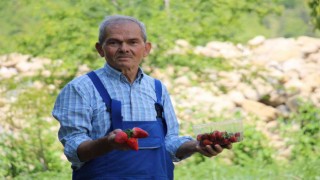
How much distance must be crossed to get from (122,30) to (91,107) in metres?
0.29

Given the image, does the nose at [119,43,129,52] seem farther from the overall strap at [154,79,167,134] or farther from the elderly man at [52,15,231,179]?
the overall strap at [154,79,167,134]

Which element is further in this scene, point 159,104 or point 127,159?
point 159,104

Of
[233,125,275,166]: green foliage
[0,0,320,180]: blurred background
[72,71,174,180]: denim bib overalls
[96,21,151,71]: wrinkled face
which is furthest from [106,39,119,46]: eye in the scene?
[233,125,275,166]: green foliage

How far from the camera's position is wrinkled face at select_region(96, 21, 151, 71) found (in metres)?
2.95

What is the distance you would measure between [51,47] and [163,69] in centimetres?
144

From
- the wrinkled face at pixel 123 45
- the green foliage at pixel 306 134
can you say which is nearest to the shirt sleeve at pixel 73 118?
the wrinkled face at pixel 123 45

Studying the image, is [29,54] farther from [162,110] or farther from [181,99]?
[162,110]

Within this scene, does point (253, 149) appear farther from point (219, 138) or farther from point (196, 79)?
point (219, 138)

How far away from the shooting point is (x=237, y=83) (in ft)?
38.7

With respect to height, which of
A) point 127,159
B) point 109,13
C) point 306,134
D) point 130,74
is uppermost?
point 109,13

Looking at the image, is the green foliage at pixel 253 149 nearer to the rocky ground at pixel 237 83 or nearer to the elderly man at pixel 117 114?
the rocky ground at pixel 237 83

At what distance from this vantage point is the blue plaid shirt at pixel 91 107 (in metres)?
2.85

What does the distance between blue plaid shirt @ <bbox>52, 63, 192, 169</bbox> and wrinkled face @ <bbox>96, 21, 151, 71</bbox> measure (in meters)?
0.04

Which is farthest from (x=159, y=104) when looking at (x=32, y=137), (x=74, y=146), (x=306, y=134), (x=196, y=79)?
(x=196, y=79)
